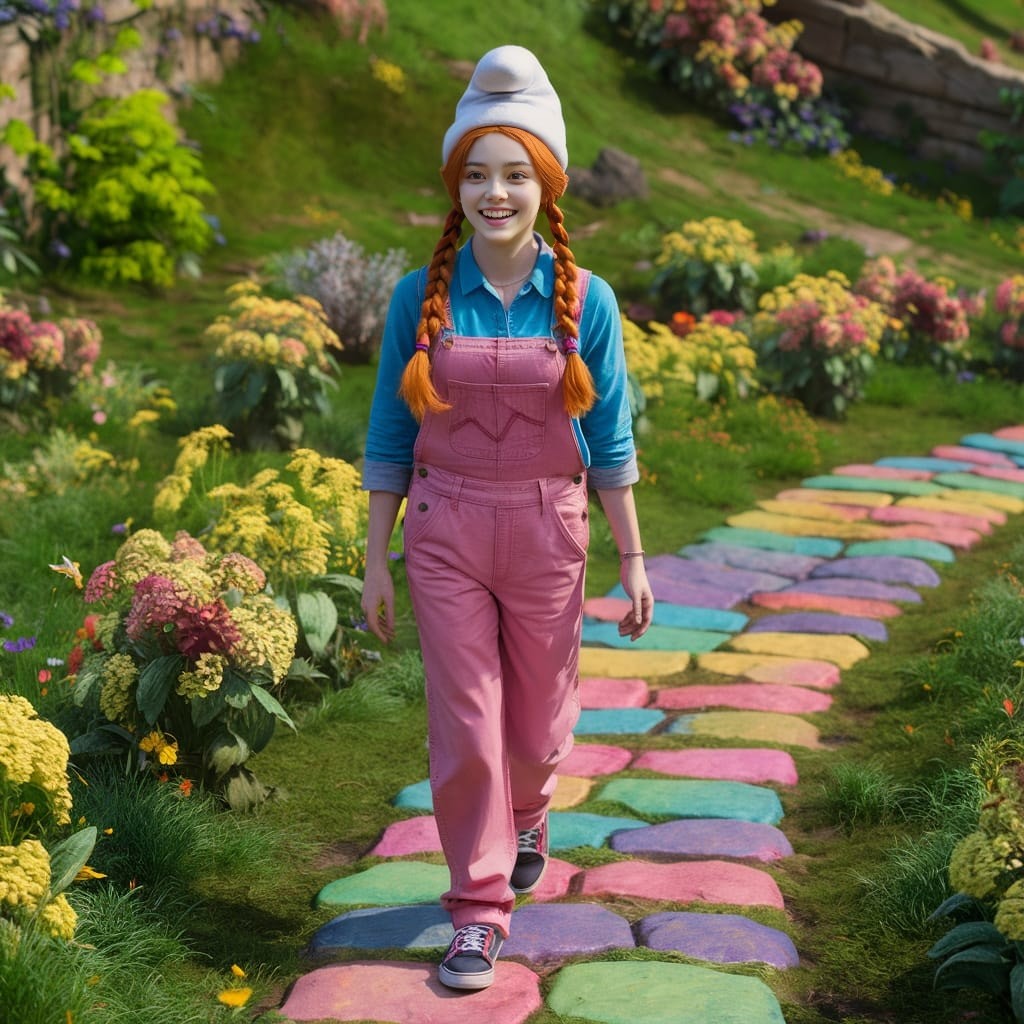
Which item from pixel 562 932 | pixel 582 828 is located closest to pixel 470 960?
pixel 562 932

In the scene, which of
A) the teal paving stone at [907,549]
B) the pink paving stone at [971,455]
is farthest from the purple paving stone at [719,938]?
the pink paving stone at [971,455]

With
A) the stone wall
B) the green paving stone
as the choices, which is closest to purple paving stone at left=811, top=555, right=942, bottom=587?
the green paving stone

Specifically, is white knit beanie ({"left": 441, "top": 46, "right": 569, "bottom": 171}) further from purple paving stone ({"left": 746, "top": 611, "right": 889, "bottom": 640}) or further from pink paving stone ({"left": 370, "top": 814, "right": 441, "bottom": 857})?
purple paving stone ({"left": 746, "top": 611, "right": 889, "bottom": 640})

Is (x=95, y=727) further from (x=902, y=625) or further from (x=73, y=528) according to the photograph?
(x=902, y=625)

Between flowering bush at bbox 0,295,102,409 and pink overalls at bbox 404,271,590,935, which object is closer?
pink overalls at bbox 404,271,590,935

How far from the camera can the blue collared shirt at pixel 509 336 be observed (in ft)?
10.3

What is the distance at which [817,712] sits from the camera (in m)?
4.74

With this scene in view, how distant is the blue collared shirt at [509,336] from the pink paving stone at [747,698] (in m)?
1.73

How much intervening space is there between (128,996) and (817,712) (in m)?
2.62

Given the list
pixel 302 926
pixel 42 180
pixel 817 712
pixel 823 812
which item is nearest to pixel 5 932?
pixel 302 926

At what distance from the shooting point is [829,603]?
19.2ft

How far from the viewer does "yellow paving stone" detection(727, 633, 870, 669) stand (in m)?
5.26

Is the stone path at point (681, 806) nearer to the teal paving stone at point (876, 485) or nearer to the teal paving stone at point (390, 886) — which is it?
the teal paving stone at point (390, 886)

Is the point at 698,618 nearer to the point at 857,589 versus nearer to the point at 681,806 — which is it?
the point at 857,589
